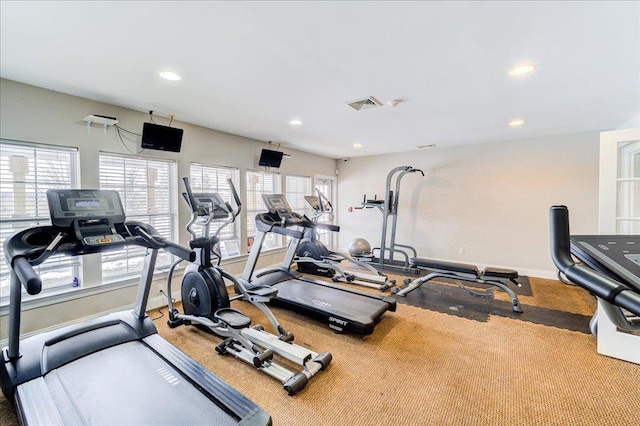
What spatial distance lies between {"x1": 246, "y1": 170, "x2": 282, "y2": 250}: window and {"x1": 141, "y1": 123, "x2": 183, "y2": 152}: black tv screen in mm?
1458

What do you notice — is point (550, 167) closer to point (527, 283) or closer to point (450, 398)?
point (527, 283)

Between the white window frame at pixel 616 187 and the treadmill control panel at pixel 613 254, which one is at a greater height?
the white window frame at pixel 616 187

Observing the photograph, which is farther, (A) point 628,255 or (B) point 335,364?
(B) point 335,364

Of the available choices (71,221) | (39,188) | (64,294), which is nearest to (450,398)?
(71,221)

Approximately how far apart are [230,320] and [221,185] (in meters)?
2.65

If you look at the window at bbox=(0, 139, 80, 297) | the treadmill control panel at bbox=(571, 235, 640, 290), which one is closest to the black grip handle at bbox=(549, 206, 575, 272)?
the treadmill control panel at bbox=(571, 235, 640, 290)

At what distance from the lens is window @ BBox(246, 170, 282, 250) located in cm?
499

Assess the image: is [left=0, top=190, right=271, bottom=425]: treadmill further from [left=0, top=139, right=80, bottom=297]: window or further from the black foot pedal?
[left=0, top=139, right=80, bottom=297]: window

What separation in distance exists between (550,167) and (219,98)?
17.9 ft

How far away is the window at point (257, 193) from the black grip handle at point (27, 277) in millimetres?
3261

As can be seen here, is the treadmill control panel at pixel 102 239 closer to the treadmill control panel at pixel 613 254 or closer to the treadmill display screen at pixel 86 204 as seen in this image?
the treadmill display screen at pixel 86 204

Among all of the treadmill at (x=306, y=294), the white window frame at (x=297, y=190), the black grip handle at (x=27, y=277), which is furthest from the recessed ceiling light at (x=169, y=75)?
the white window frame at (x=297, y=190)

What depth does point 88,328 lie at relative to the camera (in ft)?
7.79

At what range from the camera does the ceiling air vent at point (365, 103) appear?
3039 mm
